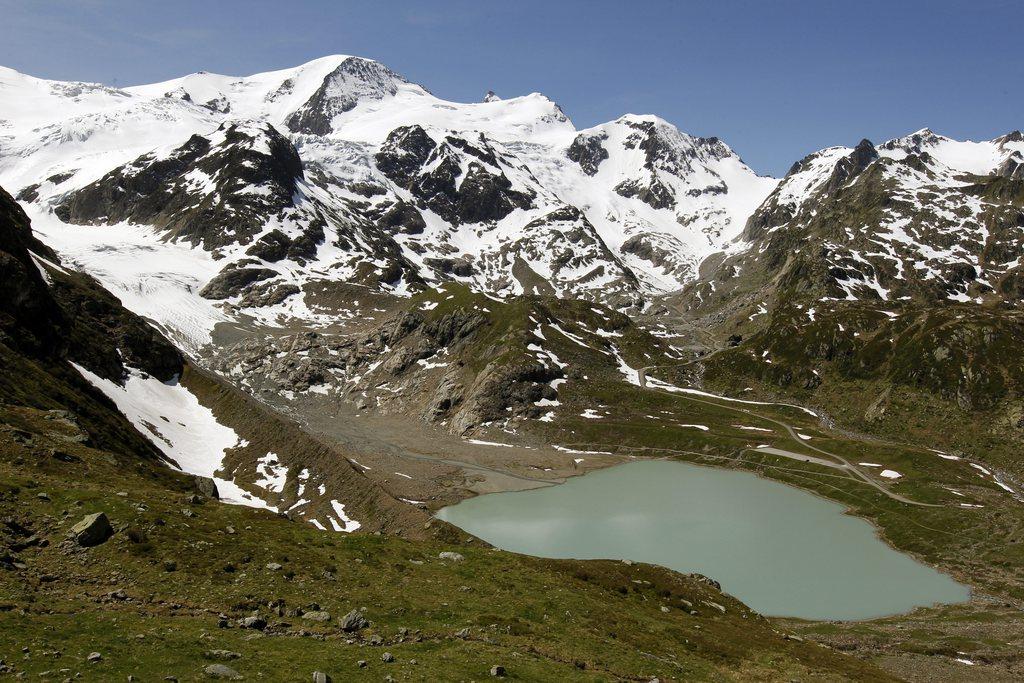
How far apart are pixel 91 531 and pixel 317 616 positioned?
38.2ft

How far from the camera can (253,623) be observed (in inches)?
1043

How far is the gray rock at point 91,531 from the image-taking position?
1134 inches

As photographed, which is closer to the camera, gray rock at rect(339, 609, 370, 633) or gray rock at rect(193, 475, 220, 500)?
gray rock at rect(339, 609, 370, 633)

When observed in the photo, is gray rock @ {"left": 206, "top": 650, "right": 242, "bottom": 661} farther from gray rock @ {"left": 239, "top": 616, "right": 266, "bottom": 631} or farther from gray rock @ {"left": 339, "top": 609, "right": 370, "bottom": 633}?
gray rock @ {"left": 339, "top": 609, "right": 370, "bottom": 633}

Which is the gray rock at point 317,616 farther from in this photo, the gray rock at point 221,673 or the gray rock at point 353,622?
the gray rock at point 221,673

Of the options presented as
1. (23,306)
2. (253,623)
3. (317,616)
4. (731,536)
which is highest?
(23,306)

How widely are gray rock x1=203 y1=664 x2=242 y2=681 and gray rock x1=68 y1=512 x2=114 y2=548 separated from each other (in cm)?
1277

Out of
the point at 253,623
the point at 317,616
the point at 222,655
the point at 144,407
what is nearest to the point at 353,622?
the point at 317,616

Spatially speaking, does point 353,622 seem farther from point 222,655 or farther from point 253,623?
point 222,655

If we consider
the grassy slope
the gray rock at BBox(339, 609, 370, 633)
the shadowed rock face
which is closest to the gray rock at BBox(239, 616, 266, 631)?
the grassy slope

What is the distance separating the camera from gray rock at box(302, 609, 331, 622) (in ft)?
93.9

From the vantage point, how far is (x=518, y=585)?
3884 cm

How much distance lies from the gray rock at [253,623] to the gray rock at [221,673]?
219 inches

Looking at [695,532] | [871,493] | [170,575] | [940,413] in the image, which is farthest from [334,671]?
[940,413]
